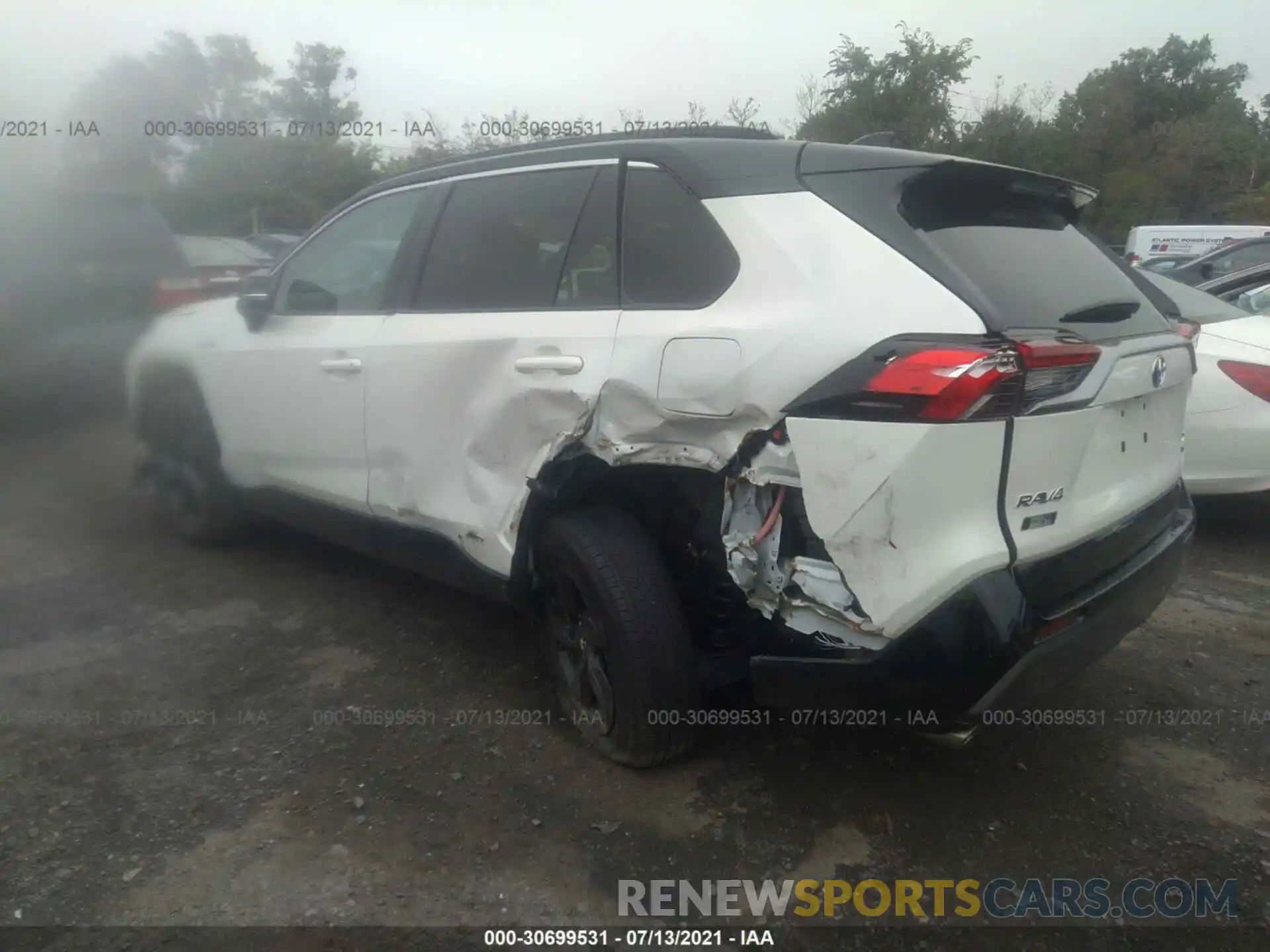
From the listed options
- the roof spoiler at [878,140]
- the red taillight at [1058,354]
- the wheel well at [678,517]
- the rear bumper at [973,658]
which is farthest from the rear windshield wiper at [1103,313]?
the wheel well at [678,517]

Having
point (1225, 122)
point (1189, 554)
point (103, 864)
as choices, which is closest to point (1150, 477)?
point (1189, 554)

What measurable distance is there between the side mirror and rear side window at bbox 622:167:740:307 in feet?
6.30

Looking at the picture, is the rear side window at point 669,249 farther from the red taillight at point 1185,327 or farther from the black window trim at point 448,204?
the red taillight at point 1185,327

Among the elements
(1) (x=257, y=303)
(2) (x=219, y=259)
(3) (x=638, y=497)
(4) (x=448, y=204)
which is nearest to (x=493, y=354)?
(3) (x=638, y=497)

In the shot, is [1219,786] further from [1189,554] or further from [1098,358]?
[1189,554]

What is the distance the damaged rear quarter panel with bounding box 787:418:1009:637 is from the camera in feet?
6.78

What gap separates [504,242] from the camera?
3.17 m

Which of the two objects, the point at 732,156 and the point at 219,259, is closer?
the point at 732,156

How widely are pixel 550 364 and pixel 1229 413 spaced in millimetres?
3345

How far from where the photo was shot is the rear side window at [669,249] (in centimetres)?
253

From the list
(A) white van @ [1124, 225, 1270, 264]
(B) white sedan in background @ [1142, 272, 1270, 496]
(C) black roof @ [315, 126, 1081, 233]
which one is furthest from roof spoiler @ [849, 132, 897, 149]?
(A) white van @ [1124, 225, 1270, 264]

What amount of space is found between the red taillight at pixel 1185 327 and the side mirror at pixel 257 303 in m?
3.34

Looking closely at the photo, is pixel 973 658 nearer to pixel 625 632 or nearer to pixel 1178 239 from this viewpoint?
pixel 625 632

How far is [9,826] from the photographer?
260 centimetres
